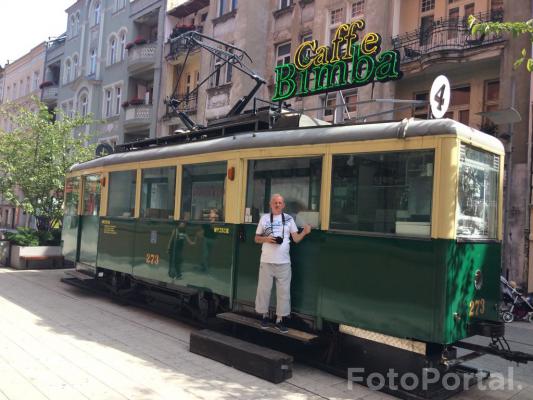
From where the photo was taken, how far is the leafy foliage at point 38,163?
48.5 ft

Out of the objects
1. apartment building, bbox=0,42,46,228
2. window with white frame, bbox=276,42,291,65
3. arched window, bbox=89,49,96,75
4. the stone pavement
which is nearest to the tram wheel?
the stone pavement

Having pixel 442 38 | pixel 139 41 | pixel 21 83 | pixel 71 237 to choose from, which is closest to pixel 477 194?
pixel 71 237

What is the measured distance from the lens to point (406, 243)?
4879 millimetres

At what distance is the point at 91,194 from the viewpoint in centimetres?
1051

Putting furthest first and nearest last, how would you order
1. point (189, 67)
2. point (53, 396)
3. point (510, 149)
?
point (189, 67)
point (510, 149)
point (53, 396)

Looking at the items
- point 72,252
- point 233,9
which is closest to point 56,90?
point 233,9

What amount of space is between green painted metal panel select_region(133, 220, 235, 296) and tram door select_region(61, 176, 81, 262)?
3.06 metres

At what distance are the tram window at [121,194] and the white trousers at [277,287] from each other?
371cm

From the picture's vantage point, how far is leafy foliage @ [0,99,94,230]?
14.8 m

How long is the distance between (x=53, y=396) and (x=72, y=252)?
692cm

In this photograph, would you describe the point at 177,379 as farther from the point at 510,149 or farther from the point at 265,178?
the point at 510,149

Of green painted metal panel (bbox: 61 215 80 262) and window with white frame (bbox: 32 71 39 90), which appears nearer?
green painted metal panel (bbox: 61 215 80 262)

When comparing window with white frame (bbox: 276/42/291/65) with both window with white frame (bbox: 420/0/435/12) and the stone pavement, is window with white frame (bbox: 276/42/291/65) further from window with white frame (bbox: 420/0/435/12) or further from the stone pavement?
the stone pavement

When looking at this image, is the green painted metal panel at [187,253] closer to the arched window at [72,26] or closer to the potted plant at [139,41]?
the potted plant at [139,41]
